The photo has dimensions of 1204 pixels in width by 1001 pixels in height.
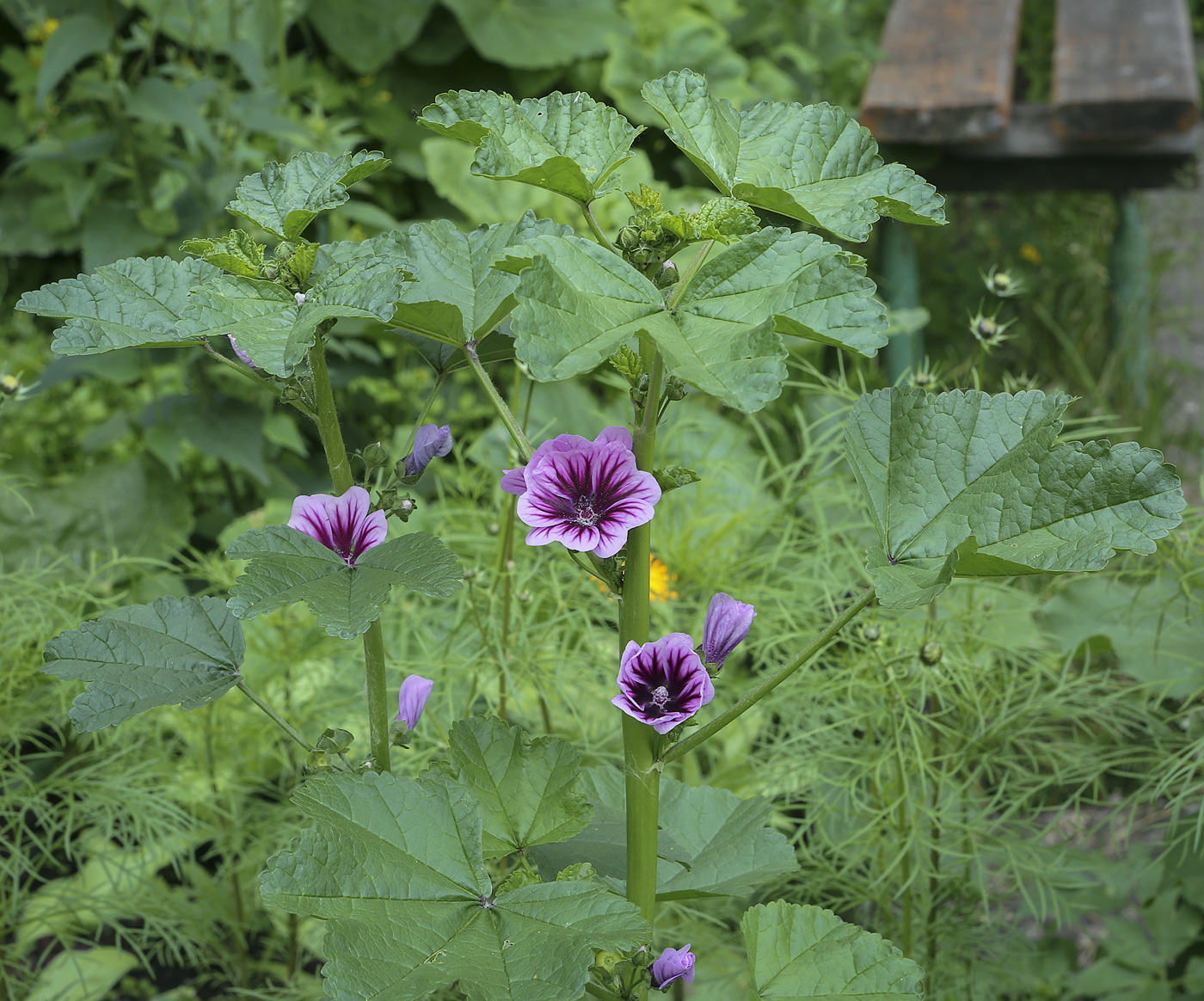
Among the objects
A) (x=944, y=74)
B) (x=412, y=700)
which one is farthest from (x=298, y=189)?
(x=944, y=74)

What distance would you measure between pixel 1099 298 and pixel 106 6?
94.8 inches

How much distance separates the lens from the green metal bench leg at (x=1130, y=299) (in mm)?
2629

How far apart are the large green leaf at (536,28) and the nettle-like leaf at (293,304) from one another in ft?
8.51

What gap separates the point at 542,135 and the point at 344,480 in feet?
0.66

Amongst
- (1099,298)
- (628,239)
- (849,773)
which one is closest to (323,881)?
(628,239)

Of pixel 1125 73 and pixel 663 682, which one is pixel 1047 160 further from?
pixel 663 682

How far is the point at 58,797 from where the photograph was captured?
1443 millimetres

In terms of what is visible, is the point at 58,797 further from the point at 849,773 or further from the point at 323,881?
the point at 323,881

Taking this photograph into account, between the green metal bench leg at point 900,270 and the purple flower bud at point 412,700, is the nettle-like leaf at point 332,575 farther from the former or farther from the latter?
the green metal bench leg at point 900,270

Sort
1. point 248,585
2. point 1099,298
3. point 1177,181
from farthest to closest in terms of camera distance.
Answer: point 1099,298, point 1177,181, point 248,585

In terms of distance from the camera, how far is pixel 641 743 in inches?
22.5

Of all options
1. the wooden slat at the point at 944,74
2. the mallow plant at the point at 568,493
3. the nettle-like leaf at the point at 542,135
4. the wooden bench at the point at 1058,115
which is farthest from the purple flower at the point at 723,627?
the wooden slat at the point at 944,74

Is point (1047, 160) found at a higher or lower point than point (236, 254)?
lower

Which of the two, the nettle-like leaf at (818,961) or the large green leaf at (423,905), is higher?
the large green leaf at (423,905)
